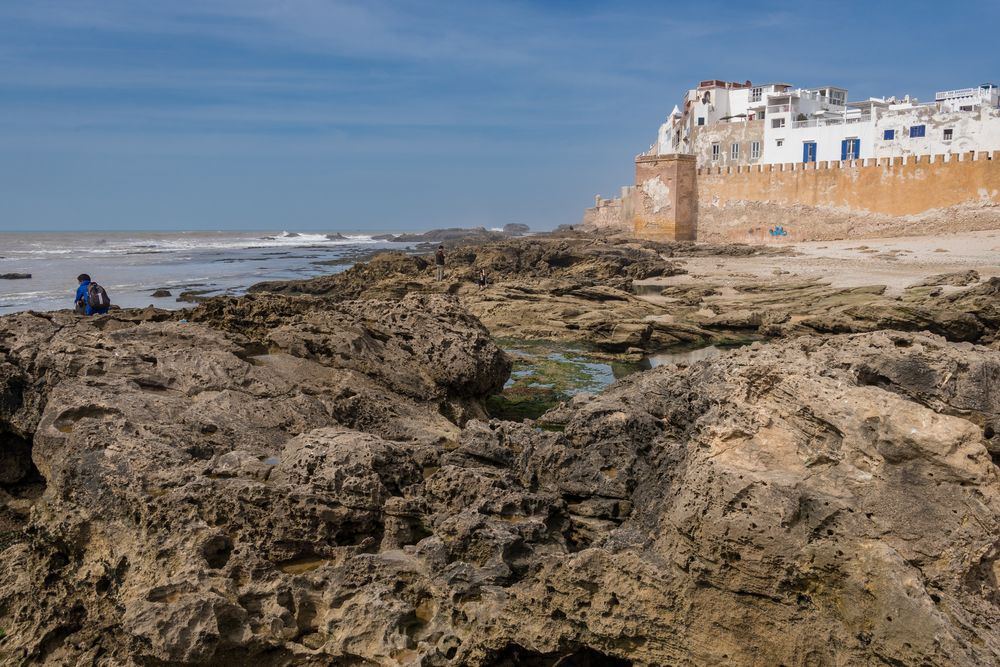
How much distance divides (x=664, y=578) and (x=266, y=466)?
7.50ft

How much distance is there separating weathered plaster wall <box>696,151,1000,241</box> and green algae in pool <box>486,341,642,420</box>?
23085mm

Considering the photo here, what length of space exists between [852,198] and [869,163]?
5.04 ft

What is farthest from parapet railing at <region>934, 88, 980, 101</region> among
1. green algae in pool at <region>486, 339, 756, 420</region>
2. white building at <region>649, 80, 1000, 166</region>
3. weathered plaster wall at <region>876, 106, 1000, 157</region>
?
green algae in pool at <region>486, 339, 756, 420</region>

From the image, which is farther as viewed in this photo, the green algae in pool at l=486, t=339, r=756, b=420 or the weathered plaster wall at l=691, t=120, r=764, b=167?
the weathered plaster wall at l=691, t=120, r=764, b=167

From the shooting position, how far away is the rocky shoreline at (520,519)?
10.3 ft

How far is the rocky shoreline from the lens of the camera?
10.3 ft

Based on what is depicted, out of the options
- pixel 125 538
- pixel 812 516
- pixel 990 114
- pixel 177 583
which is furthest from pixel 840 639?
pixel 990 114

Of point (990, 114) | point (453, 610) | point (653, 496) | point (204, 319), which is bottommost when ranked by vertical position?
point (453, 610)

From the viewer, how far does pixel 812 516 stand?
3156 mm

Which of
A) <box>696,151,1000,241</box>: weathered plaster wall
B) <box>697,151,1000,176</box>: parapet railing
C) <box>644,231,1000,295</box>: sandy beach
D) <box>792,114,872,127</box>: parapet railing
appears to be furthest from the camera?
<box>792,114,872,127</box>: parapet railing

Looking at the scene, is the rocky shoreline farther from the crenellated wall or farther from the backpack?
the crenellated wall

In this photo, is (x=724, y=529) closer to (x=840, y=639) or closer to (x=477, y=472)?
(x=840, y=639)

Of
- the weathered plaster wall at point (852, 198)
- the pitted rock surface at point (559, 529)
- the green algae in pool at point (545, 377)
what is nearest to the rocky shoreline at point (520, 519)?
the pitted rock surface at point (559, 529)

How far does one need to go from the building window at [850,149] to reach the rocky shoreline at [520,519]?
43.3 m
